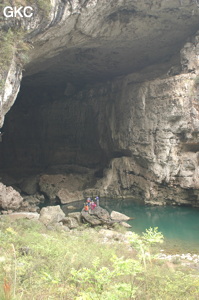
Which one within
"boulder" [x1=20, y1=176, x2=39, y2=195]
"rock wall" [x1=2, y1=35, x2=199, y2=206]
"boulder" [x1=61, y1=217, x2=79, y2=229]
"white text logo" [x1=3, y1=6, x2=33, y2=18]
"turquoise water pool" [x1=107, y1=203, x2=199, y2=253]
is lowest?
"turquoise water pool" [x1=107, y1=203, x2=199, y2=253]

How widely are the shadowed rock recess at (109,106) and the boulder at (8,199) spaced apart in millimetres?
1436

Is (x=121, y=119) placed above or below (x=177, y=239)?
above

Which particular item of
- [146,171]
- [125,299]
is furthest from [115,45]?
[125,299]

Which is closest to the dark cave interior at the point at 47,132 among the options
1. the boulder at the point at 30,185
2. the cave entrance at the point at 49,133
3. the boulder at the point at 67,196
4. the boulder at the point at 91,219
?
the cave entrance at the point at 49,133

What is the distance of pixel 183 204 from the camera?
20328 mm

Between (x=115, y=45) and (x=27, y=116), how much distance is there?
1648 centimetres

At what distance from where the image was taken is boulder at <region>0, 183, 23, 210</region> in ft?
A: 52.5

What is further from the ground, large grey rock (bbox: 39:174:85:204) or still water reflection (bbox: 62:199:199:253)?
large grey rock (bbox: 39:174:85:204)

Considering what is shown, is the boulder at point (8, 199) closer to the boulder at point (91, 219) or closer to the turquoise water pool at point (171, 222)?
the boulder at point (91, 219)

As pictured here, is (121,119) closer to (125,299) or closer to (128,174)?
(128,174)

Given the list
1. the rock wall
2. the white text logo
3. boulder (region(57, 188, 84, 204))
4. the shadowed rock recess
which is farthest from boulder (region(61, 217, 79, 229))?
the white text logo

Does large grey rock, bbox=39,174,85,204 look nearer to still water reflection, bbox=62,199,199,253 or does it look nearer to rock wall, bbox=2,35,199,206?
rock wall, bbox=2,35,199,206

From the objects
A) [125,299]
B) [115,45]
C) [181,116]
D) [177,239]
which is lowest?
[177,239]

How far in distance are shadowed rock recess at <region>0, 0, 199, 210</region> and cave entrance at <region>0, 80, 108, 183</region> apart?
0.12 meters
